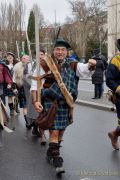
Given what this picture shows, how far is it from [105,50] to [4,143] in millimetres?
58460

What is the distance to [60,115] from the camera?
6.17 metres

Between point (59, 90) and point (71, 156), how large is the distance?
1.41m

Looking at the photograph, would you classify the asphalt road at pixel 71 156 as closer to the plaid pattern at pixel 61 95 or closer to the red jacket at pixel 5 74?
the plaid pattern at pixel 61 95

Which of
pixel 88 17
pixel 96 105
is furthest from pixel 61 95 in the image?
pixel 88 17

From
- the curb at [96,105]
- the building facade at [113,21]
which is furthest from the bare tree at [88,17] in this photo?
the curb at [96,105]

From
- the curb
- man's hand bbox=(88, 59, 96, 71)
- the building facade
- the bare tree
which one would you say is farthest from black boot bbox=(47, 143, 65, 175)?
the bare tree

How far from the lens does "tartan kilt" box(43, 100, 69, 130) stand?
6152 mm

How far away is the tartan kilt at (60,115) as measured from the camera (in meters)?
6.15

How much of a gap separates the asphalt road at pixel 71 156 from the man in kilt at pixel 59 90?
320 millimetres

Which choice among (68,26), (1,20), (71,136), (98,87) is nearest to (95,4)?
(68,26)

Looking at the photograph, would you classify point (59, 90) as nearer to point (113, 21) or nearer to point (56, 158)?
point (56, 158)

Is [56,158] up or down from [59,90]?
down

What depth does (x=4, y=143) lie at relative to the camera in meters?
8.38

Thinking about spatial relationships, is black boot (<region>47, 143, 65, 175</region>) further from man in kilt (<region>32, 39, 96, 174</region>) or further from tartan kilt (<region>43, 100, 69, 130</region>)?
tartan kilt (<region>43, 100, 69, 130</region>)
